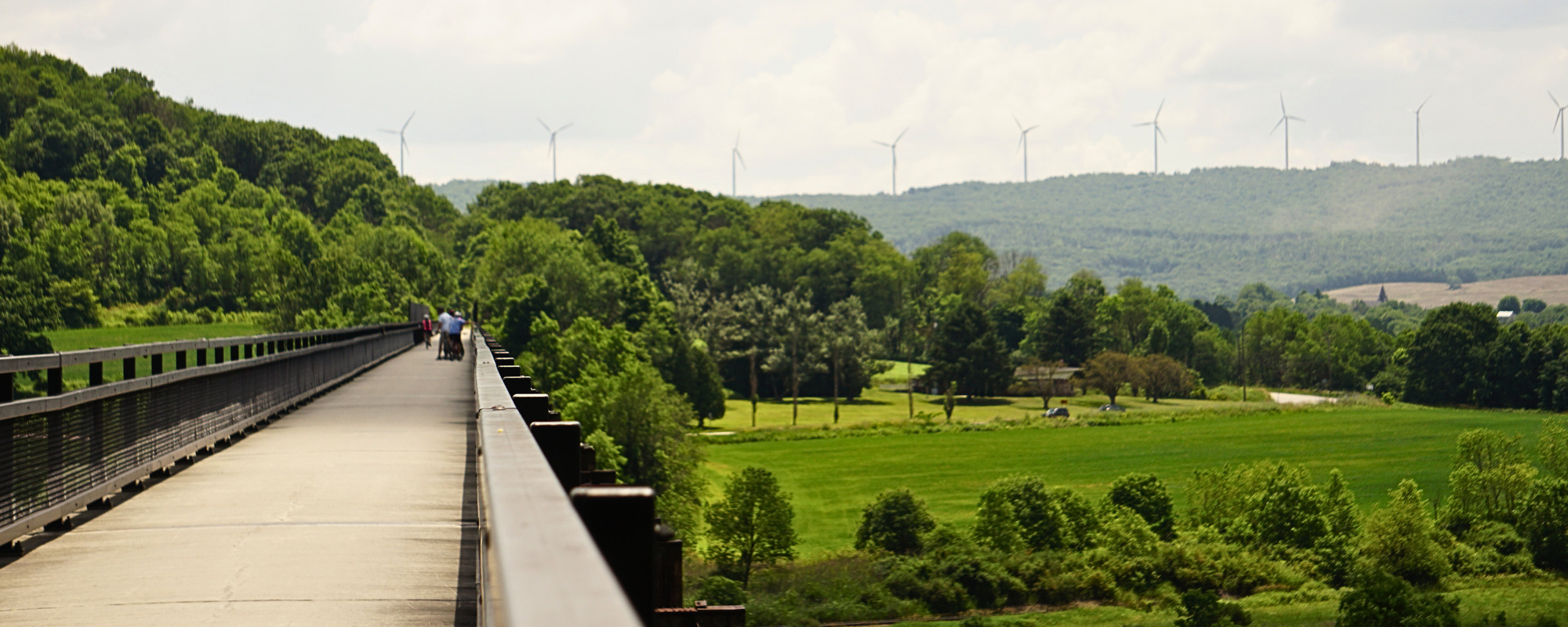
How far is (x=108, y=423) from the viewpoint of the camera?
35.7 feet

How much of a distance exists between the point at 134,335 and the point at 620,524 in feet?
452

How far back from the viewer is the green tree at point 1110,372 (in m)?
162

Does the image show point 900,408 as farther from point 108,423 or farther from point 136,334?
point 108,423

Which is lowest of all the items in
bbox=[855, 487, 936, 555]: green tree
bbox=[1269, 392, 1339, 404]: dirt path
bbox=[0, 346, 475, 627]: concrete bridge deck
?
bbox=[855, 487, 936, 555]: green tree

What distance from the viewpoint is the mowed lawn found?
100 meters

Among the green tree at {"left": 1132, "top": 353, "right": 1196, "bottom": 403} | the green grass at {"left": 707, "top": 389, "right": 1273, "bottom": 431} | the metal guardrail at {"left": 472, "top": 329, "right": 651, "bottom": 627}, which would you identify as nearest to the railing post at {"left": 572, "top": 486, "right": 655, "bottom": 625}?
the metal guardrail at {"left": 472, "top": 329, "right": 651, "bottom": 627}

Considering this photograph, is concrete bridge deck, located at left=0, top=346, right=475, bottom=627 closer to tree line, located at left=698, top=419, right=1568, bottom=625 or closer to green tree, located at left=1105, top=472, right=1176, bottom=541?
tree line, located at left=698, top=419, right=1568, bottom=625

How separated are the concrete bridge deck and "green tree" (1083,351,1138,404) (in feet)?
503

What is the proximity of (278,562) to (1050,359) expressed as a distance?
163 meters

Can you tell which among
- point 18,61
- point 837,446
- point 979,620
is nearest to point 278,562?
point 979,620

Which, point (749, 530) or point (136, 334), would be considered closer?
point (749, 530)

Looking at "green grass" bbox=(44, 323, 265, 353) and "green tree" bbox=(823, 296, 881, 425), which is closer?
"green grass" bbox=(44, 323, 265, 353)

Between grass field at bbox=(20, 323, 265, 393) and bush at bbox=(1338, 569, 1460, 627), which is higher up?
grass field at bbox=(20, 323, 265, 393)

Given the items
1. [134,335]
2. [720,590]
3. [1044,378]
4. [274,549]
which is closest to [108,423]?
[274,549]
